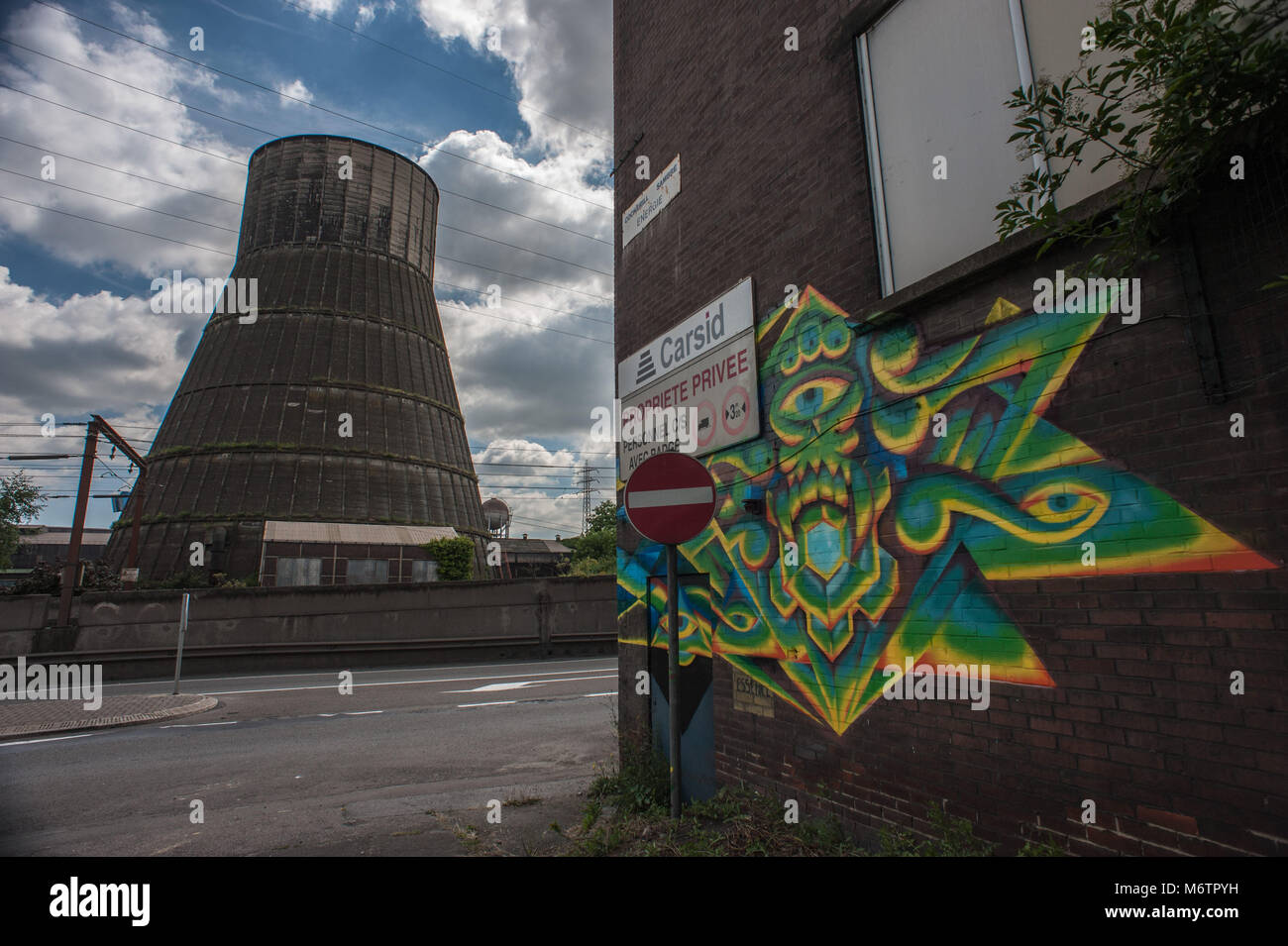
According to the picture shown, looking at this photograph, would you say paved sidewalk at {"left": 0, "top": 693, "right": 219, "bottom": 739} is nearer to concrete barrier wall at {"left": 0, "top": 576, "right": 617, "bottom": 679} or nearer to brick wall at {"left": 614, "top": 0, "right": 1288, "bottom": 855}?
concrete barrier wall at {"left": 0, "top": 576, "right": 617, "bottom": 679}

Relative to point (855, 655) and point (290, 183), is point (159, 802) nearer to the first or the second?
point (855, 655)

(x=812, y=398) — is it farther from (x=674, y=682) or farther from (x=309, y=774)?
(x=309, y=774)

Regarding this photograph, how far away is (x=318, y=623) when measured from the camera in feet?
67.5

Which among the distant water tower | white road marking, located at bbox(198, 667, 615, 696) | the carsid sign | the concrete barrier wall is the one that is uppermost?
the distant water tower

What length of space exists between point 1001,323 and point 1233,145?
1.27 metres

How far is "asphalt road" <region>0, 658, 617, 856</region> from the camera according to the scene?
5746 millimetres

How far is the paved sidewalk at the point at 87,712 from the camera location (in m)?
11.1

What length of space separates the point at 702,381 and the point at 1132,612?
13.8 feet

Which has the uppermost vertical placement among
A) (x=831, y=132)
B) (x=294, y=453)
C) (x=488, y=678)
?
(x=294, y=453)

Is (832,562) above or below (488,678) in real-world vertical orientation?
above

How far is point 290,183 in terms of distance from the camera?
41188 mm

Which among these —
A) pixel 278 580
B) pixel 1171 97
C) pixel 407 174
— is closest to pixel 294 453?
pixel 278 580

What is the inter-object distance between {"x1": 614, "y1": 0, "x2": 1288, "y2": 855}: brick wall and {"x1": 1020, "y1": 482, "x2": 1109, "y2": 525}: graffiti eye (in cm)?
15

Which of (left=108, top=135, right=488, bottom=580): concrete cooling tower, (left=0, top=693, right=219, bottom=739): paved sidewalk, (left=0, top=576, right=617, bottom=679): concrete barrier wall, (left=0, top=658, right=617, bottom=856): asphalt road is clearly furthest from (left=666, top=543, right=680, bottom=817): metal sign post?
(left=108, top=135, right=488, bottom=580): concrete cooling tower
